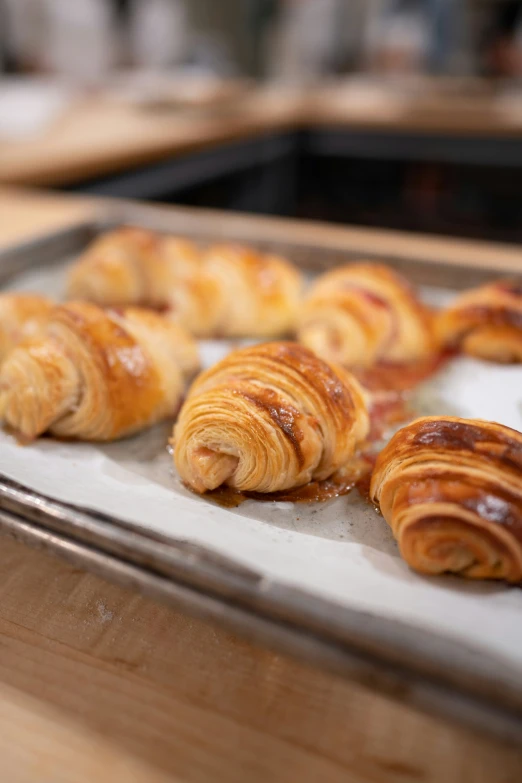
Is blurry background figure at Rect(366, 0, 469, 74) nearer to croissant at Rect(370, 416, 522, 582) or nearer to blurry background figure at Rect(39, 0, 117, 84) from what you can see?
blurry background figure at Rect(39, 0, 117, 84)

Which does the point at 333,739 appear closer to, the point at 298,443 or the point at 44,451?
the point at 298,443

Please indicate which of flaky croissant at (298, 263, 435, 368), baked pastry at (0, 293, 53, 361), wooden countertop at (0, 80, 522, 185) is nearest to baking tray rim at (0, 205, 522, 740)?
baked pastry at (0, 293, 53, 361)

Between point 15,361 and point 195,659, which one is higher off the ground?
point 15,361

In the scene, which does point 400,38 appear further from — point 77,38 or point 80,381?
point 80,381

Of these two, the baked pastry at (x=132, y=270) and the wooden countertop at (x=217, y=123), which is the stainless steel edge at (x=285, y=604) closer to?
the baked pastry at (x=132, y=270)

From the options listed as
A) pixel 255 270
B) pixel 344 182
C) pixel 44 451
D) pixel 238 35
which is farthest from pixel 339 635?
pixel 238 35
